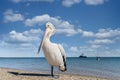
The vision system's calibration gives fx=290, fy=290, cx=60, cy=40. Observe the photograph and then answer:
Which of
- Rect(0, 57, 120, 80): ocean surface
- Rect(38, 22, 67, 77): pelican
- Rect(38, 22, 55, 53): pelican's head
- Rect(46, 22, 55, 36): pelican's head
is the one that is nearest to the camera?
Rect(38, 22, 67, 77): pelican

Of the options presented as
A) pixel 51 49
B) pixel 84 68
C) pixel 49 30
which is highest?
pixel 49 30

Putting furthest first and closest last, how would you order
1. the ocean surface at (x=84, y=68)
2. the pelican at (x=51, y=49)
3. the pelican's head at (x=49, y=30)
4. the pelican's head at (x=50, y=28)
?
the ocean surface at (x=84, y=68) → the pelican's head at (x=50, y=28) → the pelican's head at (x=49, y=30) → the pelican at (x=51, y=49)

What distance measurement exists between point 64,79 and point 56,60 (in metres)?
1.43

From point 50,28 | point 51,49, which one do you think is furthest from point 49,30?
point 51,49

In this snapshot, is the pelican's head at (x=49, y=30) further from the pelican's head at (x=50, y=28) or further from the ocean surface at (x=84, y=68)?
the ocean surface at (x=84, y=68)

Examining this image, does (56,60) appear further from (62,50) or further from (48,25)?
(48,25)

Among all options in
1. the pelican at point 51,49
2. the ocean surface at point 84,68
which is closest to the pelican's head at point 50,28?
the pelican at point 51,49

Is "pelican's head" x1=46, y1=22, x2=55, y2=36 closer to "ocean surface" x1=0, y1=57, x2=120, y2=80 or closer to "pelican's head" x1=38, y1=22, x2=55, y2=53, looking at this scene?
"pelican's head" x1=38, y1=22, x2=55, y2=53

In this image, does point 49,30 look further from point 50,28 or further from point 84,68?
point 84,68

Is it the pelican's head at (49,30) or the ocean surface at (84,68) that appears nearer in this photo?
the pelican's head at (49,30)

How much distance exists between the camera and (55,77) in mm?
12938

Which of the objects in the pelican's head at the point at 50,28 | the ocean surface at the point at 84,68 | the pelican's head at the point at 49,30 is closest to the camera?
the pelican's head at the point at 49,30

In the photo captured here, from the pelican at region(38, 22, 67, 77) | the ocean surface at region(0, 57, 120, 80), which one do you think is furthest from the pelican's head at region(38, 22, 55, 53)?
the ocean surface at region(0, 57, 120, 80)

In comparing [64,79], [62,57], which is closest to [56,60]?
[62,57]
